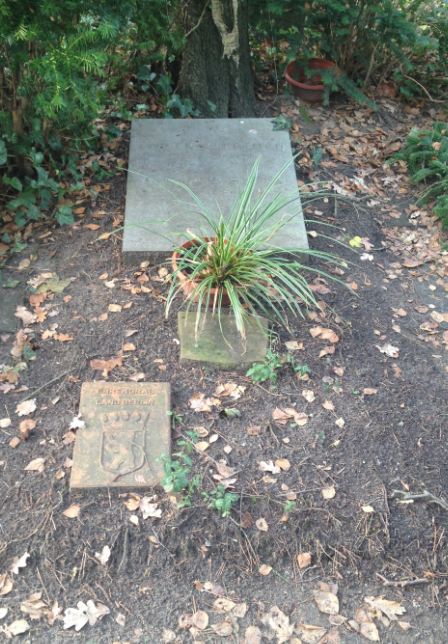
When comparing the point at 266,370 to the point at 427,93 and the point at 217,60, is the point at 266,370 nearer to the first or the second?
the point at 217,60

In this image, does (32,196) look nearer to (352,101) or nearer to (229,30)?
(229,30)

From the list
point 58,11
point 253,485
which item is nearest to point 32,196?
point 58,11

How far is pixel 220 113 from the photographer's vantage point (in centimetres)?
528

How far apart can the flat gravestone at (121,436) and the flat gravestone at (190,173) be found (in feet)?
3.37

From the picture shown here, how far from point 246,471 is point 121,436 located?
2.15 ft

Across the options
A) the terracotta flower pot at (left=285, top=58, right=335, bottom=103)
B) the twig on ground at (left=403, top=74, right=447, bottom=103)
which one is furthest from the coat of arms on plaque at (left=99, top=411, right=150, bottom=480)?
the twig on ground at (left=403, top=74, right=447, bottom=103)

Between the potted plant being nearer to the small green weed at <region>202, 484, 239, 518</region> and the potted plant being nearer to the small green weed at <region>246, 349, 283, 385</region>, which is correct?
the small green weed at <region>246, 349, 283, 385</region>

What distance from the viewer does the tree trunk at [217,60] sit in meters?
4.89

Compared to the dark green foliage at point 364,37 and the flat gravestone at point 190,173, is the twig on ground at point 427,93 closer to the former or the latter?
the dark green foliage at point 364,37

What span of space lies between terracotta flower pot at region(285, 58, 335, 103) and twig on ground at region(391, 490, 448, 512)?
12.5 feet

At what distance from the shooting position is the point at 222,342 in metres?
3.64

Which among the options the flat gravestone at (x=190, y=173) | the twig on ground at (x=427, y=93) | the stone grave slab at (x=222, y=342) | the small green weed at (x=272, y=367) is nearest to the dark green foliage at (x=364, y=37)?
the twig on ground at (x=427, y=93)

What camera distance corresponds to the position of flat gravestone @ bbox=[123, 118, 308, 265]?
410 centimetres

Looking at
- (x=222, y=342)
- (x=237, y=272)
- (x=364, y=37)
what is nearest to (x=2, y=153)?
(x=237, y=272)
